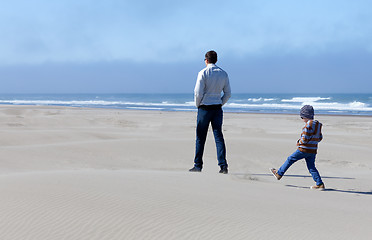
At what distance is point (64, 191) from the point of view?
3887 mm

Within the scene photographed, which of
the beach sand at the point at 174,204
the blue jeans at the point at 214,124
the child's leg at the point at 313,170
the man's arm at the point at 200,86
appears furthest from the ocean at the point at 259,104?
the beach sand at the point at 174,204

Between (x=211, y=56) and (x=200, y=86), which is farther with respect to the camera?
(x=211, y=56)

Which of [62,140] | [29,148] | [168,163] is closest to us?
[168,163]

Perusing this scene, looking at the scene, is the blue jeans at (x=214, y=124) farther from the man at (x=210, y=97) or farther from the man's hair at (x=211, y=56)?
the man's hair at (x=211, y=56)

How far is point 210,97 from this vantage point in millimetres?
5957

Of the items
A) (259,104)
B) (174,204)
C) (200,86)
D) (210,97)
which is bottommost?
(259,104)

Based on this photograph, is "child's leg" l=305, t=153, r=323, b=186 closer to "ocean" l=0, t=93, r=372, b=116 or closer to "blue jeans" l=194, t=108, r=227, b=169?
"blue jeans" l=194, t=108, r=227, b=169

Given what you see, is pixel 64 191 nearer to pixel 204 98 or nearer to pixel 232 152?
pixel 204 98

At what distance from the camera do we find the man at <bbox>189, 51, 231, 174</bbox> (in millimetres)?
5871

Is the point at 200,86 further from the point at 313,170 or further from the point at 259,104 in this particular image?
the point at 259,104

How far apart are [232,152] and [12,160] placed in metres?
4.59

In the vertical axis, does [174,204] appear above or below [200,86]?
below

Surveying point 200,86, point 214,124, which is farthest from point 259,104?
point 200,86

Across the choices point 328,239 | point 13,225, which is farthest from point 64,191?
point 328,239
